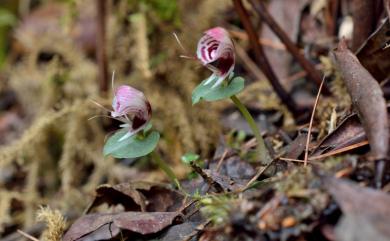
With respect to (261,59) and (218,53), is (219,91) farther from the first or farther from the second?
(261,59)

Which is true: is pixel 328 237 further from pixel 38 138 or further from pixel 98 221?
pixel 38 138

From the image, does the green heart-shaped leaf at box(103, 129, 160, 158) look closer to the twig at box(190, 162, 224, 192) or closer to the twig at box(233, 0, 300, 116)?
the twig at box(190, 162, 224, 192)

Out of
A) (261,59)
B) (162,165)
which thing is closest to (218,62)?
(162,165)

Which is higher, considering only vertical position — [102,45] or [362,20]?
[362,20]

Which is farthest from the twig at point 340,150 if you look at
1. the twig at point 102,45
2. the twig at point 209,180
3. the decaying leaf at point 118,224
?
the twig at point 102,45

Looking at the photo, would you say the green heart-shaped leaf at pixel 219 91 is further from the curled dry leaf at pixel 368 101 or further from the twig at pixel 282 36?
the twig at pixel 282 36

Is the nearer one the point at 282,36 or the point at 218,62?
the point at 218,62

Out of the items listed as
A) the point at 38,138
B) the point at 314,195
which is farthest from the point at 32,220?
the point at 314,195
